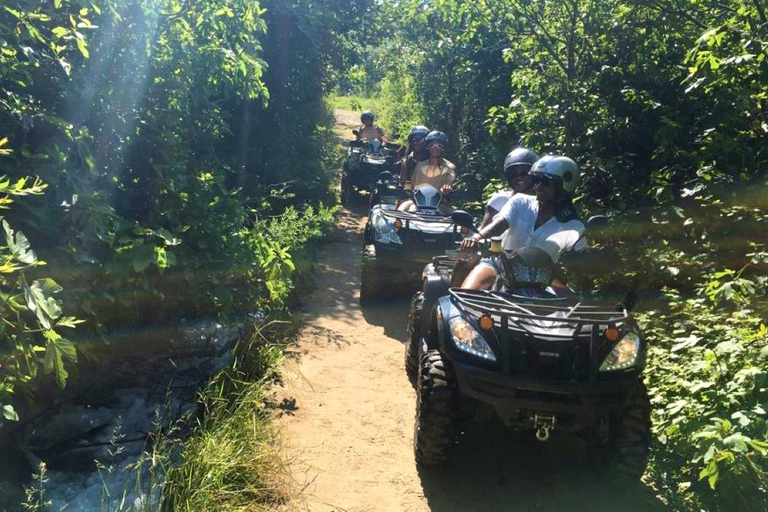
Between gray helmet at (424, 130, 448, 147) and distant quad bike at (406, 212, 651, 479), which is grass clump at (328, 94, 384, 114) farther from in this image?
distant quad bike at (406, 212, 651, 479)

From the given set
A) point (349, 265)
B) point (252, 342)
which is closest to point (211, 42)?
point (252, 342)

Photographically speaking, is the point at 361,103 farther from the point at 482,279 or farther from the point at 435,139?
the point at 482,279

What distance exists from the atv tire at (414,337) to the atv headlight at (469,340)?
132 centimetres

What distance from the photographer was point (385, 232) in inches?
302

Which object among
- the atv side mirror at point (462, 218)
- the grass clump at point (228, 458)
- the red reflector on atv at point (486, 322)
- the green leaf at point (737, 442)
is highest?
the atv side mirror at point (462, 218)

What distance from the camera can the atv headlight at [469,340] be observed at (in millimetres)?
3740

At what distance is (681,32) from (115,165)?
17.6ft

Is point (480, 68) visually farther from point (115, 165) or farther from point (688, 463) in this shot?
point (688, 463)

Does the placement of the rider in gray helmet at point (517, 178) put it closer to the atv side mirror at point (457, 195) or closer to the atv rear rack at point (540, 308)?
the atv rear rack at point (540, 308)

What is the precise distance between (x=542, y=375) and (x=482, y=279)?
1241 millimetres

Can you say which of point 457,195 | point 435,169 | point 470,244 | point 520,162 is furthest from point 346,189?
point 470,244

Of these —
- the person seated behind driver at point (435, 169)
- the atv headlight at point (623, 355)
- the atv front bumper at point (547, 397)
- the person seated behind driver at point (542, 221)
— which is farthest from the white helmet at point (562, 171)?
the person seated behind driver at point (435, 169)

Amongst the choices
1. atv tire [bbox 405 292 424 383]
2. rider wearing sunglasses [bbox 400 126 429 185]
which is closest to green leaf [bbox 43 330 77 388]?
atv tire [bbox 405 292 424 383]

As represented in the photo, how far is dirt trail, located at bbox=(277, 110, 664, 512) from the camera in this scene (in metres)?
3.94
